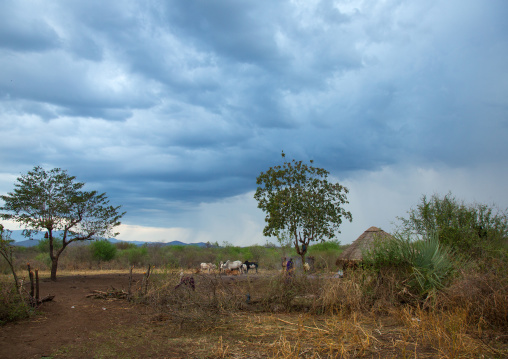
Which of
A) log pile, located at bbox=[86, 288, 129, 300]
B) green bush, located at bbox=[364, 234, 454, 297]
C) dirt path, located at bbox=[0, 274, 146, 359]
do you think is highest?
green bush, located at bbox=[364, 234, 454, 297]

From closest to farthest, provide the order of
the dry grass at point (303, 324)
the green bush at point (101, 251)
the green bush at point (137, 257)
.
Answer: the dry grass at point (303, 324)
the green bush at point (101, 251)
the green bush at point (137, 257)

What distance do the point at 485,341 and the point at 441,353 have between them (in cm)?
149

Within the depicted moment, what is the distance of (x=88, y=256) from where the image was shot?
28.9 m

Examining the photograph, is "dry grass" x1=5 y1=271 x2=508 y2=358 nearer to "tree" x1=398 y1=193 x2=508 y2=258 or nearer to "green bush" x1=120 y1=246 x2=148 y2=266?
"tree" x1=398 y1=193 x2=508 y2=258

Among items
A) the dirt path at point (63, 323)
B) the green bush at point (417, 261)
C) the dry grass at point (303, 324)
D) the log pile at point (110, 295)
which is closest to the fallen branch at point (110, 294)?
the log pile at point (110, 295)

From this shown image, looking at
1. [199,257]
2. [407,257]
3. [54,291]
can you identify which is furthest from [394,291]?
[199,257]

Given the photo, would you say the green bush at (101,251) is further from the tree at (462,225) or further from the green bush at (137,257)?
the tree at (462,225)

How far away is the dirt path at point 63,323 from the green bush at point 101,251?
14.8 metres

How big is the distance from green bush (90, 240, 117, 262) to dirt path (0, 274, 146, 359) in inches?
581

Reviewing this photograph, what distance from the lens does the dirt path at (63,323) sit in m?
7.52

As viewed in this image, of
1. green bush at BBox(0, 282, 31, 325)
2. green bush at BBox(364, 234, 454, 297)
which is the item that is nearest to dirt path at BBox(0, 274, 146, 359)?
green bush at BBox(0, 282, 31, 325)

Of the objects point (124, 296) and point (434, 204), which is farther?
point (434, 204)

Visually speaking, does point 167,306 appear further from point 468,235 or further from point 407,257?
point 468,235

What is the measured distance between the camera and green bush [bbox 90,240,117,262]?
28.6 metres
